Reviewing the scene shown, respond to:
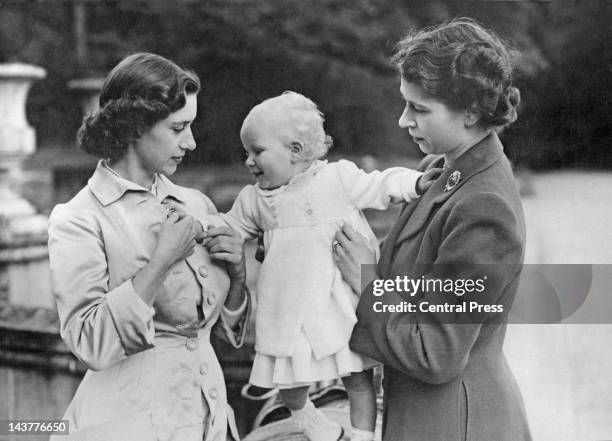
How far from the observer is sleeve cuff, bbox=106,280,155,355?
5.78 feet

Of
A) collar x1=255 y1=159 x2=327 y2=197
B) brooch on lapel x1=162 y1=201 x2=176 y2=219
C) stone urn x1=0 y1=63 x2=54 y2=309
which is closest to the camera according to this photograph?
brooch on lapel x1=162 y1=201 x2=176 y2=219

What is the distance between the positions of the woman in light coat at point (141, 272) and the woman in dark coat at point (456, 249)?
47cm

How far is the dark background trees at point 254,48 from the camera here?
263 inches

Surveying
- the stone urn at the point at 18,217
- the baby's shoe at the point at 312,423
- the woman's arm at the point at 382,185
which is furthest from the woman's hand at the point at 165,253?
the stone urn at the point at 18,217

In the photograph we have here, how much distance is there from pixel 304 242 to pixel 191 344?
1.41ft

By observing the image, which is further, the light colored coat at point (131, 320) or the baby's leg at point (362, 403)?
the baby's leg at point (362, 403)

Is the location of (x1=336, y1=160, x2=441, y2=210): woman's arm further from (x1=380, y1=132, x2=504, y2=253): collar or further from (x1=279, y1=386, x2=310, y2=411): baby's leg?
(x1=279, y1=386, x2=310, y2=411): baby's leg

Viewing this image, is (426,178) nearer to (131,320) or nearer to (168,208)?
(168,208)

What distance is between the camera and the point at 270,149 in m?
2.04

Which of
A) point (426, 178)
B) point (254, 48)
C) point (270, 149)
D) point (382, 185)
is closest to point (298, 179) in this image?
point (270, 149)

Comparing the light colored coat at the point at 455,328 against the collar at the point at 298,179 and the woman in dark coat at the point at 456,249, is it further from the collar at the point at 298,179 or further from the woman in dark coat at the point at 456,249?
the collar at the point at 298,179

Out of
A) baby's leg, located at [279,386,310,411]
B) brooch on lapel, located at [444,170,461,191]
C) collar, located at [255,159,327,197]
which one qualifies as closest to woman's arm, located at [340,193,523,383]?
brooch on lapel, located at [444,170,461,191]

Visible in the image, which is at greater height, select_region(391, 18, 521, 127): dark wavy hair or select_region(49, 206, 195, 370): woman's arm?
select_region(391, 18, 521, 127): dark wavy hair

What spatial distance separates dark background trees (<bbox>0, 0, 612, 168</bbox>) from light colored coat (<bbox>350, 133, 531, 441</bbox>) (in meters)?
3.56
